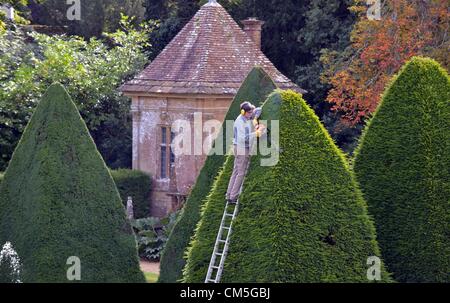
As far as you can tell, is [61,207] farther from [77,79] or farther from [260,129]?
[77,79]

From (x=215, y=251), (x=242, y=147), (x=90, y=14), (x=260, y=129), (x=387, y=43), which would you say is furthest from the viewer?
(x=90, y=14)

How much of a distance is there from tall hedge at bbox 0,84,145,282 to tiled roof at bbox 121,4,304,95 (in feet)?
46.7

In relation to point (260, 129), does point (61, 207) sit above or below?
below

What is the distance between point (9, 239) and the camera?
55.8 ft

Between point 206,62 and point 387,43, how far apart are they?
6.29 metres

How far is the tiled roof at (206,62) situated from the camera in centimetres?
3183

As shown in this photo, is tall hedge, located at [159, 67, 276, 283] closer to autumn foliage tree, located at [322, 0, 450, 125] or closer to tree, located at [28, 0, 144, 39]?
autumn foliage tree, located at [322, 0, 450, 125]

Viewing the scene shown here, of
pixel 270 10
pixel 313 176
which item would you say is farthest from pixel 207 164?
pixel 270 10

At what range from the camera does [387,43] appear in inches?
1151

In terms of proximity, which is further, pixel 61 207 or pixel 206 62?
pixel 206 62

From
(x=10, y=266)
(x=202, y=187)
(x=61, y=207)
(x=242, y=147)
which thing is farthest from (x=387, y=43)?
(x=242, y=147)

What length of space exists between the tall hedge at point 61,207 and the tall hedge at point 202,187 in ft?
2.28

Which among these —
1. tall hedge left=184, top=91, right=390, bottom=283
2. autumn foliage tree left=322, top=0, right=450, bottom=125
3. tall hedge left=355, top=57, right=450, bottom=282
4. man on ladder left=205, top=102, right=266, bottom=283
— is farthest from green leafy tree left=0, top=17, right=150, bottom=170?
tall hedge left=184, top=91, right=390, bottom=283
